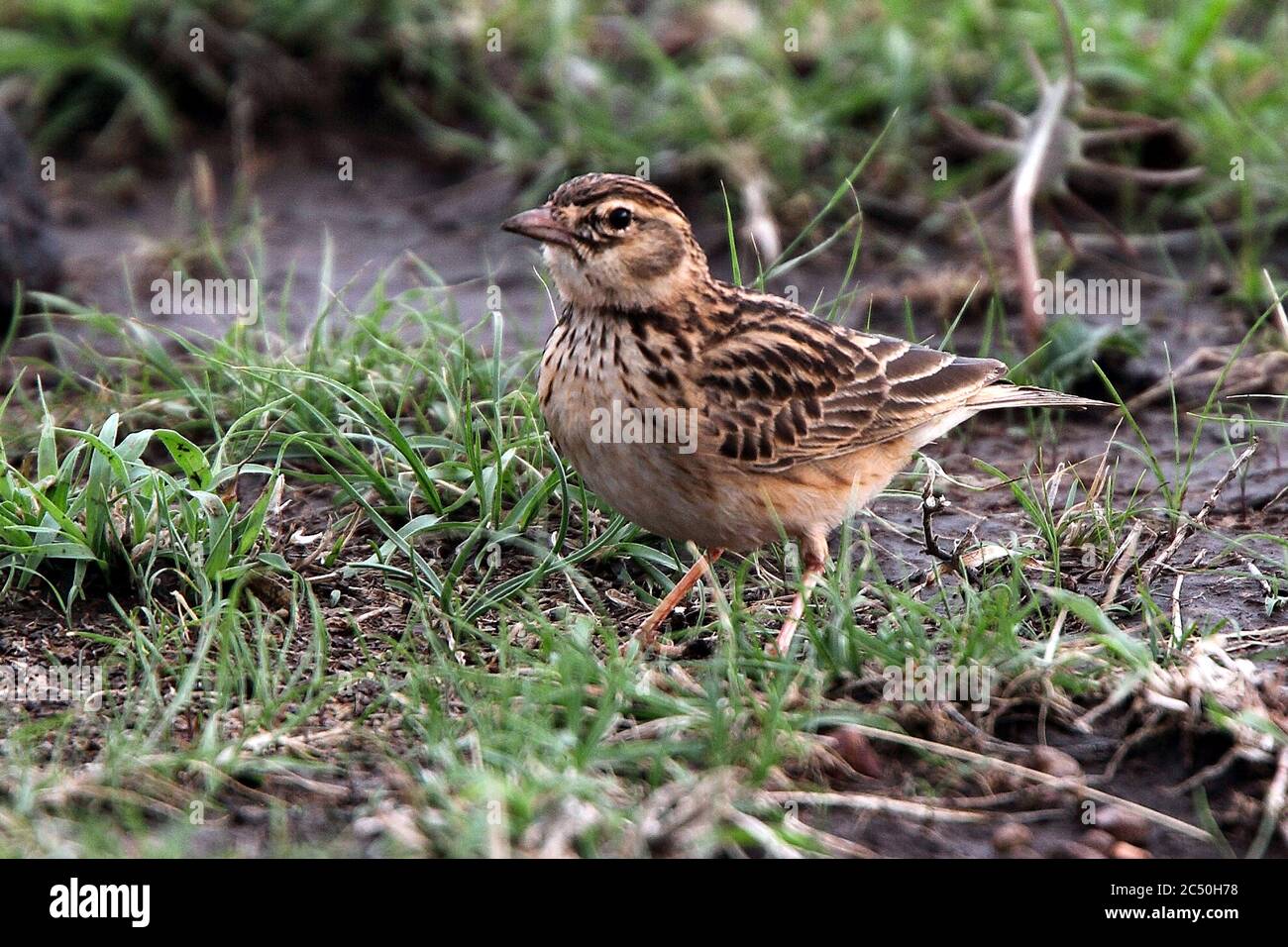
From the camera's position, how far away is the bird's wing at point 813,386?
5926 mm

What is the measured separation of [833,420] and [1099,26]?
181 inches

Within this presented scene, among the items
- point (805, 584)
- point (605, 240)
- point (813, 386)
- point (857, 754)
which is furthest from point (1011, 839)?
point (605, 240)

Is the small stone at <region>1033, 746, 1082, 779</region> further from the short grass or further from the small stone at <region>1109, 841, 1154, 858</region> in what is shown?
the small stone at <region>1109, 841, 1154, 858</region>

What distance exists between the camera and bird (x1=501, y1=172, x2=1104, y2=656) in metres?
5.69

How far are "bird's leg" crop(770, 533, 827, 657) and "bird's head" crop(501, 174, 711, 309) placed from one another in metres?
1.03

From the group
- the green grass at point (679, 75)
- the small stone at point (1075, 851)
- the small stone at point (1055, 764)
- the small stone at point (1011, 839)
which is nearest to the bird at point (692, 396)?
the small stone at point (1055, 764)

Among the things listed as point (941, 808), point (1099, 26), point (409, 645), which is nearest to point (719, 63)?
point (1099, 26)

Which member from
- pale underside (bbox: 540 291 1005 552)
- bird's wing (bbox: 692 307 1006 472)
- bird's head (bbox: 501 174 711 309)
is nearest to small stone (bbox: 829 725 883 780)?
pale underside (bbox: 540 291 1005 552)

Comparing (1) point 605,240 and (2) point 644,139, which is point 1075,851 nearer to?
(1) point 605,240

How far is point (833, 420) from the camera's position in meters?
6.22

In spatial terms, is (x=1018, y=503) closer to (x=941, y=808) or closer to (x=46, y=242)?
(x=941, y=808)

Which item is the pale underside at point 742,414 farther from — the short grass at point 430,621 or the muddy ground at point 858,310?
the muddy ground at point 858,310

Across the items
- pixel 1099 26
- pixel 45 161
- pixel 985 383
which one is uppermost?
pixel 1099 26

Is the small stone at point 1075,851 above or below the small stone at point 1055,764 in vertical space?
below
